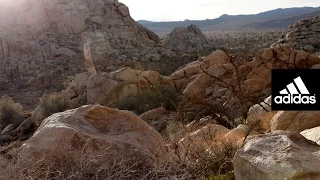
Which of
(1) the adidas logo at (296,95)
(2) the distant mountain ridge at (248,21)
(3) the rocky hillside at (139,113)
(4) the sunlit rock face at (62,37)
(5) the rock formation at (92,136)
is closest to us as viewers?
(1) the adidas logo at (296,95)


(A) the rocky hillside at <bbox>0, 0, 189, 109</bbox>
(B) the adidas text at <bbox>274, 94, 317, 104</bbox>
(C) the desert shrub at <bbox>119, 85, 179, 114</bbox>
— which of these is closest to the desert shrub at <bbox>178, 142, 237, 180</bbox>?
(B) the adidas text at <bbox>274, 94, 317, 104</bbox>

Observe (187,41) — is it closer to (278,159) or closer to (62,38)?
(62,38)

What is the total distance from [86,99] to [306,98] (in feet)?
42.5

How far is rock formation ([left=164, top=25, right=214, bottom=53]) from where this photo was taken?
123 feet

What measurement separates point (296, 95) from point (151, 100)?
441 inches

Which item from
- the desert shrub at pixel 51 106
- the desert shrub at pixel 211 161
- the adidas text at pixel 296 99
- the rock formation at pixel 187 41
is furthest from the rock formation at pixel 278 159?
the rock formation at pixel 187 41

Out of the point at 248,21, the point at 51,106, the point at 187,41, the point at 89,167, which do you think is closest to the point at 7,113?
the point at 51,106

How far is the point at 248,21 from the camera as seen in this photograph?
12606cm

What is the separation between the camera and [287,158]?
3.46 m

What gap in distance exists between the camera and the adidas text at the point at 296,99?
4.23 meters

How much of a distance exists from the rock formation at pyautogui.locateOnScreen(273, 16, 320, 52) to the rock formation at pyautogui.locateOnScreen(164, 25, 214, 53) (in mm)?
13117

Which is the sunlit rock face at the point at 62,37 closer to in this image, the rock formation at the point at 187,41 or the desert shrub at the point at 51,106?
the rock formation at the point at 187,41

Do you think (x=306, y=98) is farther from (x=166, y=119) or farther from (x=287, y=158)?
(x=166, y=119)

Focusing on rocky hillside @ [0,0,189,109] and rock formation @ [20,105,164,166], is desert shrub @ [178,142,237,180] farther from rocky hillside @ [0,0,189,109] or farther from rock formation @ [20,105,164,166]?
rocky hillside @ [0,0,189,109]
